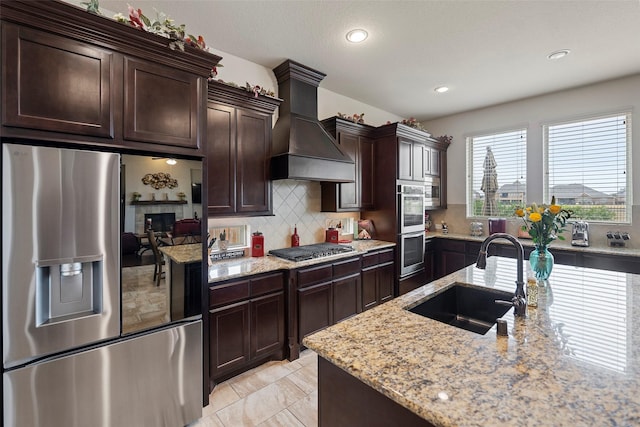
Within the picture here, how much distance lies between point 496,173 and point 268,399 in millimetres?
4399

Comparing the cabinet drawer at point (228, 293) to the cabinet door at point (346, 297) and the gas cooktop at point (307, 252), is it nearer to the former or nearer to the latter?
the gas cooktop at point (307, 252)

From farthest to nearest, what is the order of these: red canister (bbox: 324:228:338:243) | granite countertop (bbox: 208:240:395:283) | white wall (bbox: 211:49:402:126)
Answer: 1. red canister (bbox: 324:228:338:243)
2. white wall (bbox: 211:49:402:126)
3. granite countertop (bbox: 208:240:395:283)

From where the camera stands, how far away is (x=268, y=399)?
2.12 m

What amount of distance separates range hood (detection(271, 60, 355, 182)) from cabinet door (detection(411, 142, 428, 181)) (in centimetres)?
126

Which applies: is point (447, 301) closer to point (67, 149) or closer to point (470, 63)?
point (67, 149)

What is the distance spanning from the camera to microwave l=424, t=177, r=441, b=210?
14.8 ft

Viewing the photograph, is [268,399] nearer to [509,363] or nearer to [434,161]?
[509,363]

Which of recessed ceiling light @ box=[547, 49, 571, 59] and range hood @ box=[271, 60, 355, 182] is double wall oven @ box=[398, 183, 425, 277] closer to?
range hood @ box=[271, 60, 355, 182]

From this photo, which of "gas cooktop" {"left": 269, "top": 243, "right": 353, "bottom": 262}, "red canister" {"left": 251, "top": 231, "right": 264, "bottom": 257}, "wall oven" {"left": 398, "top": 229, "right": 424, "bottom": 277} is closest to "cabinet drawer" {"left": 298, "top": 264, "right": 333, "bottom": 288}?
"gas cooktop" {"left": 269, "top": 243, "right": 353, "bottom": 262}

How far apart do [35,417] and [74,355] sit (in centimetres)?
31

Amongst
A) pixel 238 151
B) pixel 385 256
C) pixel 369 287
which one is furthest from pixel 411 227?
pixel 238 151

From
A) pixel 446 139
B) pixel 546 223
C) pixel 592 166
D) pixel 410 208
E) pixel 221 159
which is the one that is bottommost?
pixel 546 223

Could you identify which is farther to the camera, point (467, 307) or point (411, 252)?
point (411, 252)

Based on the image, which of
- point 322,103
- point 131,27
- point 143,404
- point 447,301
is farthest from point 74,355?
point 322,103
